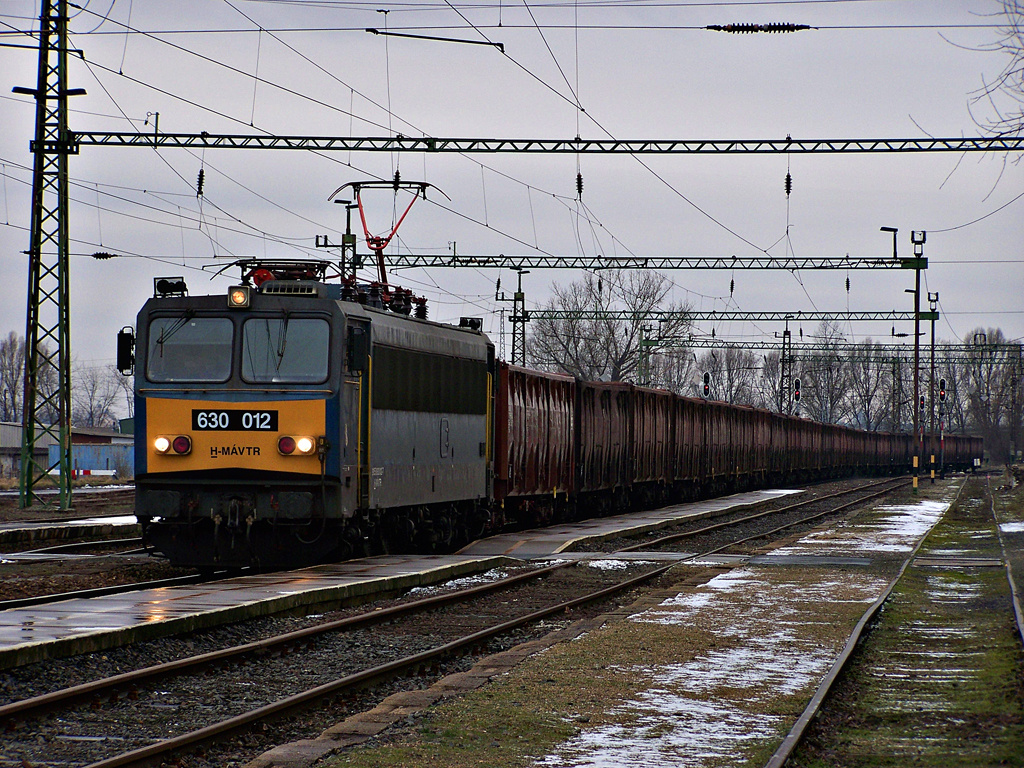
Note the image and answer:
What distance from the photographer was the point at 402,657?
10.9 metres

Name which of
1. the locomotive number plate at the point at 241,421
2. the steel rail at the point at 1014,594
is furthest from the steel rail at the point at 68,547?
the steel rail at the point at 1014,594

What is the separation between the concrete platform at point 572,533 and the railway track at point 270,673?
19.7 feet

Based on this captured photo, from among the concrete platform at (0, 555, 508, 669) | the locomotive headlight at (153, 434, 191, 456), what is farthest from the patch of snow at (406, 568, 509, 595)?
the locomotive headlight at (153, 434, 191, 456)

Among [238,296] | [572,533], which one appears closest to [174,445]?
[238,296]

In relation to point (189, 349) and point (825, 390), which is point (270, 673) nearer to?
point (189, 349)

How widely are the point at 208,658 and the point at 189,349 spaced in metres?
6.90

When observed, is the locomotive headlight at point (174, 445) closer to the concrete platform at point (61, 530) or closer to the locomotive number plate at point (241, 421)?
the locomotive number plate at point (241, 421)

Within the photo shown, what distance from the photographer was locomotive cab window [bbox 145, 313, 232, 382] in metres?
16.0

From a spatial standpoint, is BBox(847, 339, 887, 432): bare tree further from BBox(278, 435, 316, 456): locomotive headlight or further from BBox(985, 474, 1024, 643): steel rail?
BBox(278, 435, 316, 456): locomotive headlight

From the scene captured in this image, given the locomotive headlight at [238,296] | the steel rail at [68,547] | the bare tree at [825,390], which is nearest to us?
the locomotive headlight at [238,296]

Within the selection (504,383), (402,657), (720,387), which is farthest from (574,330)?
(720,387)

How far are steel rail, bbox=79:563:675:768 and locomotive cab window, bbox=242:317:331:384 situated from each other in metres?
4.12

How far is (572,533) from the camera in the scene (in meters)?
25.7

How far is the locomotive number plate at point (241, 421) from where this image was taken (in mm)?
15664
